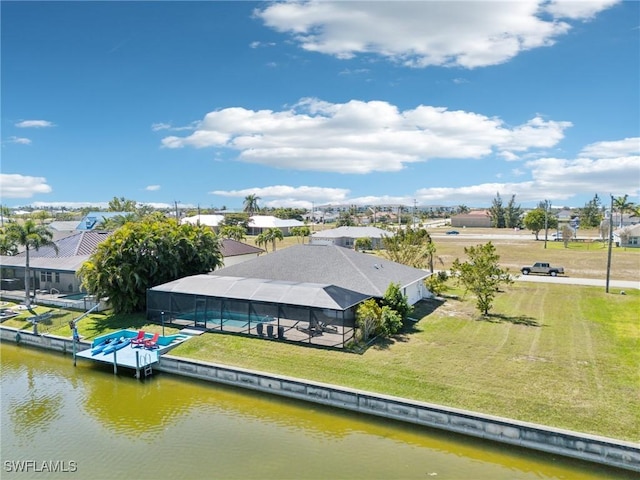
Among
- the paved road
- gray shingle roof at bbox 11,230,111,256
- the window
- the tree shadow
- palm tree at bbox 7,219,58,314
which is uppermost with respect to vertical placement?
palm tree at bbox 7,219,58,314

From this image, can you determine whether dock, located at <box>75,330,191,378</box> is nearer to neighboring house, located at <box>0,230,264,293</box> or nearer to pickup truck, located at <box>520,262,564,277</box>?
neighboring house, located at <box>0,230,264,293</box>

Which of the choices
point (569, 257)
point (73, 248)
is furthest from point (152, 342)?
point (569, 257)

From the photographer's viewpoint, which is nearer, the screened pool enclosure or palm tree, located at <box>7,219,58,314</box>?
the screened pool enclosure

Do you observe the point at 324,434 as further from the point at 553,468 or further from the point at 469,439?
the point at 553,468

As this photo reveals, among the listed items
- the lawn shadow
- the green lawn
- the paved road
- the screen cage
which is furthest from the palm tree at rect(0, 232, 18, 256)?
the paved road

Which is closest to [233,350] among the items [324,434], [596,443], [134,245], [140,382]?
[140,382]

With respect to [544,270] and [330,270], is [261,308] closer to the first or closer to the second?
[330,270]
